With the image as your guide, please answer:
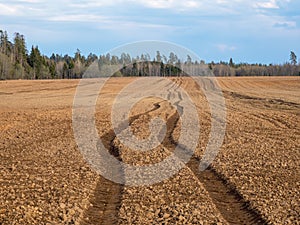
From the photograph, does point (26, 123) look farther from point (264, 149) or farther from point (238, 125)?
point (264, 149)

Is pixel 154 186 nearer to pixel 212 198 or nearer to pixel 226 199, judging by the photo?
pixel 212 198

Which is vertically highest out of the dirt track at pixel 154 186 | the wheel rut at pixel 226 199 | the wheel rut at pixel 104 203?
the dirt track at pixel 154 186

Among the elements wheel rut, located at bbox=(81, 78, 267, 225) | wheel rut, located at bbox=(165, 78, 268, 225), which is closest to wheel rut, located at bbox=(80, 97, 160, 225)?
wheel rut, located at bbox=(81, 78, 267, 225)

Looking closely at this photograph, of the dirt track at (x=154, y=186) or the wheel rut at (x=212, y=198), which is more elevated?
the dirt track at (x=154, y=186)

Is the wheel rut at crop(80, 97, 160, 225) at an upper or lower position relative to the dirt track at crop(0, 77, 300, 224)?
lower

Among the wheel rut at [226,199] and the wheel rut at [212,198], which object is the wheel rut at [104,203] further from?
the wheel rut at [226,199]

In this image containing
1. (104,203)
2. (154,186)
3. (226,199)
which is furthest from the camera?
(154,186)

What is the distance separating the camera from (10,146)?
1900 centimetres

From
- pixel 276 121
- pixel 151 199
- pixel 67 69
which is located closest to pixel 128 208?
pixel 151 199

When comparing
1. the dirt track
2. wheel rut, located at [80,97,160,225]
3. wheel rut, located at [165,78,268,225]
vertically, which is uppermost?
the dirt track

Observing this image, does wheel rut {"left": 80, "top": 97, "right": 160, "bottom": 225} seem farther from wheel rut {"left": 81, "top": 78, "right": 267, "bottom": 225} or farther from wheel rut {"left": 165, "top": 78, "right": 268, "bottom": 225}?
wheel rut {"left": 165, "top": 78, "right": 268, "bottom": 225}

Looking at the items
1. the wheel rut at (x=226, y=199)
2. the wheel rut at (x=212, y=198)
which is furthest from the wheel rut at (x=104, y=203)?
the wheel rut at (x=226, y=199)

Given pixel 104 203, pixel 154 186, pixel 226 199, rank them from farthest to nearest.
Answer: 1. pixel 154 186
2. pixel 226 199
3. pixel 104 203

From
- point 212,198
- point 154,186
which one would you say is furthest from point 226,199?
point 154,186
